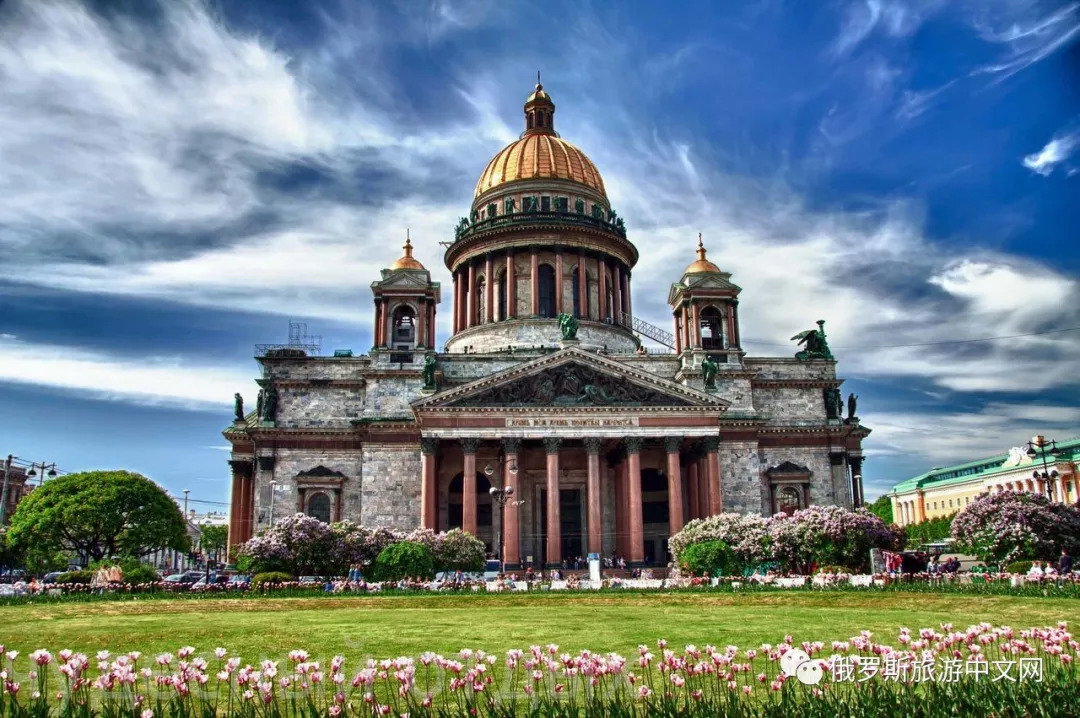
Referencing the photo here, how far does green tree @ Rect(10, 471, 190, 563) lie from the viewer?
1848 inches

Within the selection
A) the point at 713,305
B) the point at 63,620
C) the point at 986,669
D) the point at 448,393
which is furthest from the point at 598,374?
the point at 986,669

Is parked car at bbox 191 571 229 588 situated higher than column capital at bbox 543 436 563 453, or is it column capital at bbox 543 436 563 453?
column capital at bbox 543 436 563 453

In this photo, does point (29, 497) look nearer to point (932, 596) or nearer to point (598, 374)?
point (598, 374)

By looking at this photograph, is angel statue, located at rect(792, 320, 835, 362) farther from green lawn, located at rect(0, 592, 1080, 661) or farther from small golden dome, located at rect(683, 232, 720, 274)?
green lawn, located at rect(0, 592, 1080, 661)

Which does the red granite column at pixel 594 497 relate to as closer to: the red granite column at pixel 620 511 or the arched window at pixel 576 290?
the red granite column at pixel 620 511

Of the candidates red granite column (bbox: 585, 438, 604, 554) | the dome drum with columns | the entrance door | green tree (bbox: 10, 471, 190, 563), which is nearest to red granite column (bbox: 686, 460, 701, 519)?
the entrance door

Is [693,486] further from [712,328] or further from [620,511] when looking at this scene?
[712,328]

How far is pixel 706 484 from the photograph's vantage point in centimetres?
5066

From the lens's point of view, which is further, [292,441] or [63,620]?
[292,441]

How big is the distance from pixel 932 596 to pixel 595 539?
22096 millimetres

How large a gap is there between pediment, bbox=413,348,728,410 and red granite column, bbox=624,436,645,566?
7.74ft

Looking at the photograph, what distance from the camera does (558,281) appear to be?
2475 inches

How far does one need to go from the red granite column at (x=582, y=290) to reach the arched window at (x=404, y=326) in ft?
41.9

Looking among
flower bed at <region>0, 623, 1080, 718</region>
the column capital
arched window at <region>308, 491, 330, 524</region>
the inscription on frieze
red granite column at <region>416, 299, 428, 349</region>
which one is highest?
red granite column at <region>416, 299, 428, 349</region>
